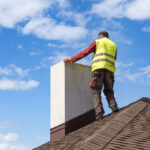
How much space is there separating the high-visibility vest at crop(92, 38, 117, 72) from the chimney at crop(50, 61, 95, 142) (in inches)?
34.9

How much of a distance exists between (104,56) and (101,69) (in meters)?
0.30

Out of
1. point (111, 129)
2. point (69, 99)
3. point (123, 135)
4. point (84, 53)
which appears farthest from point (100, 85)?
point (123, 135)

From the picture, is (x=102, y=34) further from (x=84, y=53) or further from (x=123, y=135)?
(x=123, y=135)

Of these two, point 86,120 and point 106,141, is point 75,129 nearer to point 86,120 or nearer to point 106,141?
point 86,120

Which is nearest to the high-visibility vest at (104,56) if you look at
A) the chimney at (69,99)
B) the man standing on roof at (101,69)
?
the man standing on roof at (101,69)

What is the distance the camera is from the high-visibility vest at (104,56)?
25.2 ft

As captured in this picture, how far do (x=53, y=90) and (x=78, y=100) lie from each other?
28.7 inches

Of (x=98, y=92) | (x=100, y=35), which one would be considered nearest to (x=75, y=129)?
(x=98, y=92)

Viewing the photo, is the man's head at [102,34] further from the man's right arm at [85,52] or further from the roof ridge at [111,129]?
the roof ridge at [111,129]

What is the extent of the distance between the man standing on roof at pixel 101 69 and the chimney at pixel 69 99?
2.31 feet

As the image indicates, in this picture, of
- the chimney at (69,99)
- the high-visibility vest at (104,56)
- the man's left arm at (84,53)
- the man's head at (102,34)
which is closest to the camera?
the high-visibility vest at (104,56)

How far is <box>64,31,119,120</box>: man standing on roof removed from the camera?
772 cm

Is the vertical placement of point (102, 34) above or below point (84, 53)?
above

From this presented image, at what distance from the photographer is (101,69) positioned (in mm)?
7719
